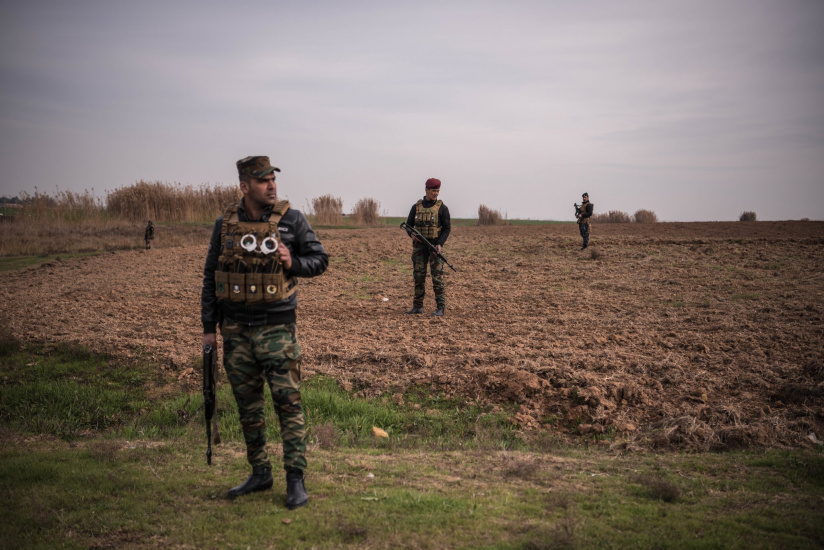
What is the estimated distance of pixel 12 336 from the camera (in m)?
8.84

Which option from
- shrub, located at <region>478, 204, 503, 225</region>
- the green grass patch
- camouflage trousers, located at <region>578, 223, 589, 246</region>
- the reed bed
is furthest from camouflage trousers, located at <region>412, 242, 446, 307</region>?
shrub, located at <region>478, 204, 503, 225</region>

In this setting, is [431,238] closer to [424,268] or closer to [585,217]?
[424,268]

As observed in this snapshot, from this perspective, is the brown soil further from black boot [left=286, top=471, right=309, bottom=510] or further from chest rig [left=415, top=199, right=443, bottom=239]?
black boot [left=286, top=471, right=309, bottom=510]

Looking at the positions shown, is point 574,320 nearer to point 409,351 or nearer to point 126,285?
point 409,351

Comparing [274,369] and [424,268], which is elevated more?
[424,268]

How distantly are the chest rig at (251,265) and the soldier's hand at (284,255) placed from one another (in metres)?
0.03

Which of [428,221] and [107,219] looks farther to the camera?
[107,219]

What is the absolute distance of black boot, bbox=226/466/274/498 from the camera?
394cm

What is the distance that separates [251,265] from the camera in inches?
144

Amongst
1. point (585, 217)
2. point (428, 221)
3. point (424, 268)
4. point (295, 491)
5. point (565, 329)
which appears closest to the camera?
point (295, 491)

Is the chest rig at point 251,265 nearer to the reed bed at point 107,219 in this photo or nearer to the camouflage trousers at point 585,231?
the camouflage trousers at point 585,231

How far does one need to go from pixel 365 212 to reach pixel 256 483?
27.8m

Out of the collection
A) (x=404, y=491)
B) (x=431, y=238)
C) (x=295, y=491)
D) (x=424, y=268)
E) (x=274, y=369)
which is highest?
(x=431, y=238)

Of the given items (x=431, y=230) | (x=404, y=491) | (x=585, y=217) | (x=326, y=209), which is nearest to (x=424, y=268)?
(x=431, y=230)
